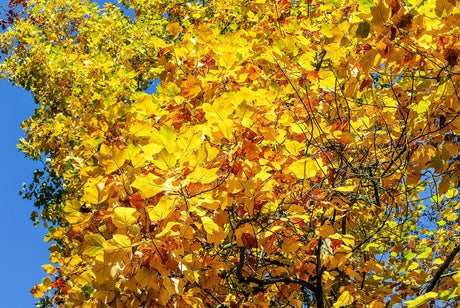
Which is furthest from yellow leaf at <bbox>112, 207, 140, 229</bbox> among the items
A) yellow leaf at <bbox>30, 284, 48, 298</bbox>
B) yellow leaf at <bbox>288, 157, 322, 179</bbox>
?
yellow leaf at <bbox>30, 284, 48, 298</bbox>

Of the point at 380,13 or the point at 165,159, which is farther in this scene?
the point at 380,13

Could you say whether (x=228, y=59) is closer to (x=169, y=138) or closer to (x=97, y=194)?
(x=169, y=138)

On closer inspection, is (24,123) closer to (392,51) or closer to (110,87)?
(110,87)

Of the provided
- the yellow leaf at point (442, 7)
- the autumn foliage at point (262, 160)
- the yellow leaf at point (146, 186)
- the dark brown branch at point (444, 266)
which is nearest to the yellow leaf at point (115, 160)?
the autumn foliage at point (262, 160)

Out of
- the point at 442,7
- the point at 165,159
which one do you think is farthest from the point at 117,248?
the point at 442,7

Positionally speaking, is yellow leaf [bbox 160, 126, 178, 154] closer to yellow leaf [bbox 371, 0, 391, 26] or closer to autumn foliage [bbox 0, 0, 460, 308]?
autumn foliage [bbox 0, 0, 460, 308]

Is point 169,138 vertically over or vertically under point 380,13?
under

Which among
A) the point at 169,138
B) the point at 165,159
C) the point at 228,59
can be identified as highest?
the point at 228,59

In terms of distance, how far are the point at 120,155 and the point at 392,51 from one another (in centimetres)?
143

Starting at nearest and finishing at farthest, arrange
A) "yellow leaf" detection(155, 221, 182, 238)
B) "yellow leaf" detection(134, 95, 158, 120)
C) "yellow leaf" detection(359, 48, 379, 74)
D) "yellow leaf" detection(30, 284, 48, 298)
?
"yellow leaf" detection(155, 221, 182, 238), "yellow leaf" detection(359, 48, 379, 74), "yellow leaf" detection(134, 95, 158, 120), "yellow leaf" detection(30, 284, 48, 298)

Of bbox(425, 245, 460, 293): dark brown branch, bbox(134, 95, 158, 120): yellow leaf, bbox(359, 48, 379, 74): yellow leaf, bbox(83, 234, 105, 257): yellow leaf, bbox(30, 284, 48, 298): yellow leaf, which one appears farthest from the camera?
bbox(30, 284, 48, 298): yellow leaf

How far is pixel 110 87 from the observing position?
424 cm

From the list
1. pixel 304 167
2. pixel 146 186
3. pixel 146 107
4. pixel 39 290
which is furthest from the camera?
pixel 39 290

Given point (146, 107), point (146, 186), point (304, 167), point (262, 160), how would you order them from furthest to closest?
point (146, 107)
point (262, 160)
point (304, 167)
point (146, 186)
